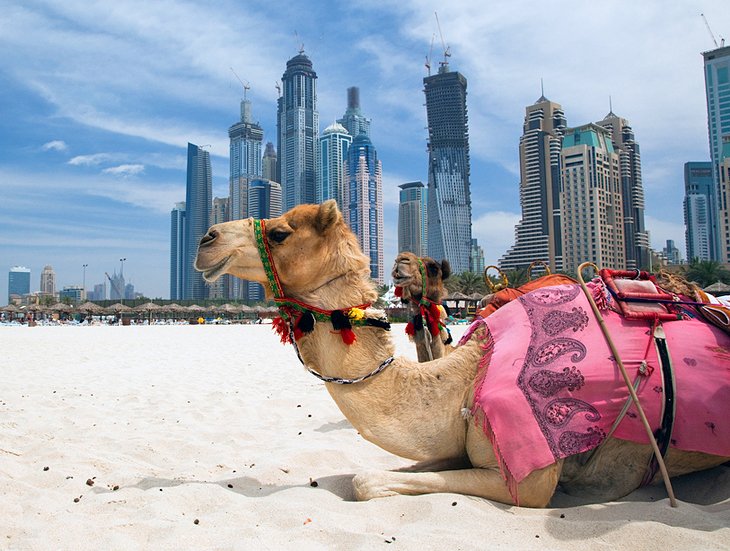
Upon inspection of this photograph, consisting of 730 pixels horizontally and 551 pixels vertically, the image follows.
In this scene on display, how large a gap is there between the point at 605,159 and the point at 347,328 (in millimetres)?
130505

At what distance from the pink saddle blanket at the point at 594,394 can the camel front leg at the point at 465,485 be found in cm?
9

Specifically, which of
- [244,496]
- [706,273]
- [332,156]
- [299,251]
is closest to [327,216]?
[299,251]

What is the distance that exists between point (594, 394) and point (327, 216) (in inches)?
62.3

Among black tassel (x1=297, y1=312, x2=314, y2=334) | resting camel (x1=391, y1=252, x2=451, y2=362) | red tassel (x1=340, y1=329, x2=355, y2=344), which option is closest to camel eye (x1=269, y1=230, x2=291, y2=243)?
black tassel (x1=297, y1=312, x2=314, y2=334)

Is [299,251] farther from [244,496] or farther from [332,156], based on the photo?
[332,156]

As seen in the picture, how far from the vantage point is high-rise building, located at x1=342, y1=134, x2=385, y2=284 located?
16188 centimetres

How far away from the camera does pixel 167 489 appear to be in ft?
11.2

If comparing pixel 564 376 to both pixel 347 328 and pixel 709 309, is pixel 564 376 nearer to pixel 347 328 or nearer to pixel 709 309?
pixel 709 309

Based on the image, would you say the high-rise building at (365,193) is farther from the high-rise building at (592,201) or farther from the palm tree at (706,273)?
the palm tree at (706,273)

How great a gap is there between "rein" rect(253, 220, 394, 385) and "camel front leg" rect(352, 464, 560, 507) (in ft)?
1.79

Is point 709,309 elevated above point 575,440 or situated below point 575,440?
above

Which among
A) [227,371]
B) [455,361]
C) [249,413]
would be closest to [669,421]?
[455,361]

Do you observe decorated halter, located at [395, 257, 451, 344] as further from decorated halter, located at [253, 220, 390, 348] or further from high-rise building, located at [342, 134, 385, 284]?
high-rise building, located at [342, 134, 385, 284]

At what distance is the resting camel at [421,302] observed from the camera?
16.5 feet
